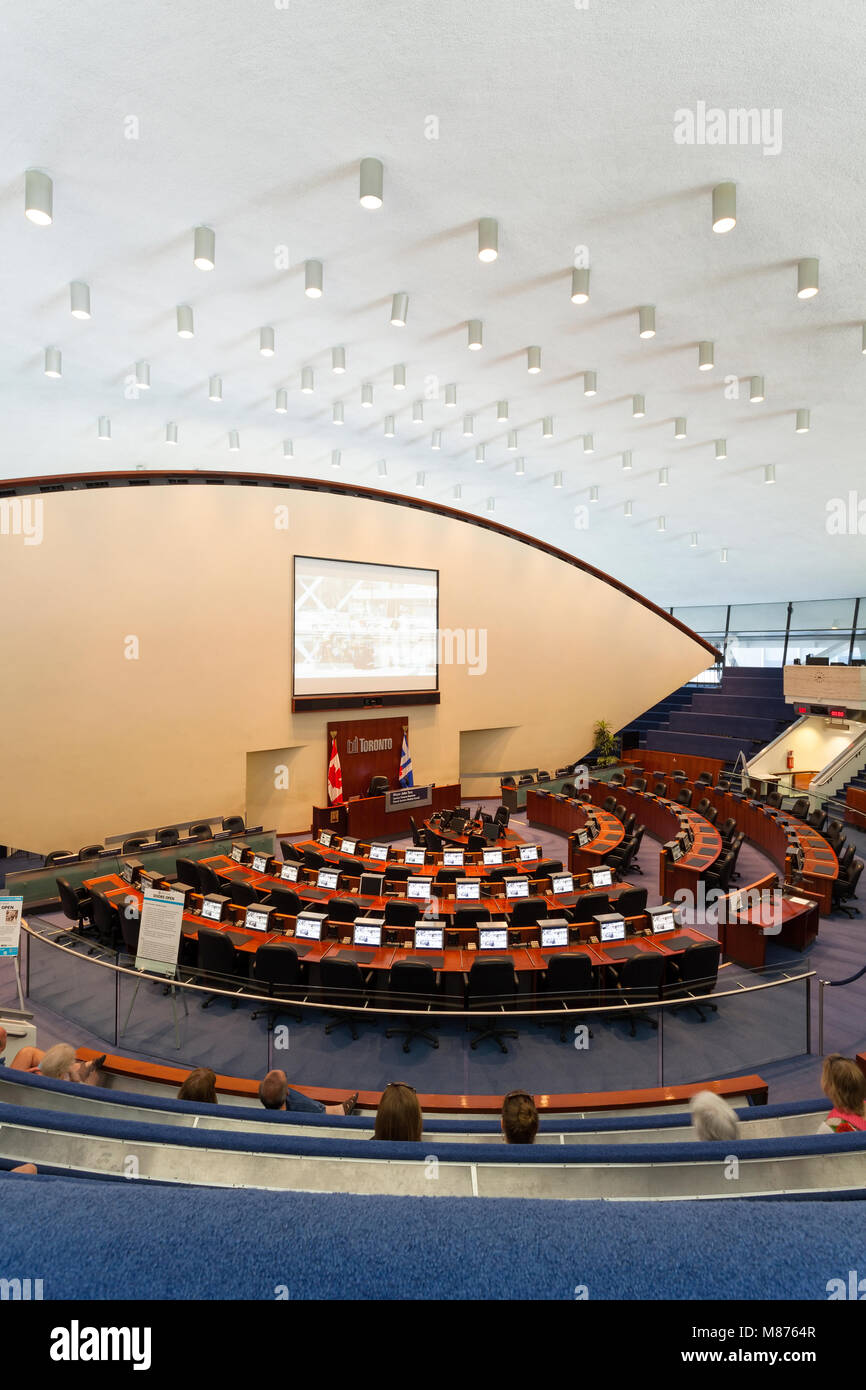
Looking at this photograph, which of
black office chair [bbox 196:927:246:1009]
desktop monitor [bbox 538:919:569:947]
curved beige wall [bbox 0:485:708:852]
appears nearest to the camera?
black office chair [bbox 196:927:246:1009]

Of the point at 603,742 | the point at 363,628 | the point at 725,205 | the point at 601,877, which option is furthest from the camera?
the point at 603,742

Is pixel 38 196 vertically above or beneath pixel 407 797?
above

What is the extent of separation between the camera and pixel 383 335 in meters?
7.11

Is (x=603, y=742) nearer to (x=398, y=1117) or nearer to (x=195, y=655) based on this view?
(x=195, y=655)

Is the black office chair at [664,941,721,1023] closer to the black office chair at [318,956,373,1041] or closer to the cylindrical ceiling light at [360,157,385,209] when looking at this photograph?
the black office chair at [318,956,373,1041]

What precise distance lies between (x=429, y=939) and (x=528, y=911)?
4.47ft

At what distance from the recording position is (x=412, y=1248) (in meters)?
0.81

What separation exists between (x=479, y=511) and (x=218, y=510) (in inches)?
234

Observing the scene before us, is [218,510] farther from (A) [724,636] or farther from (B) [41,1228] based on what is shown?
(A) [724,636]

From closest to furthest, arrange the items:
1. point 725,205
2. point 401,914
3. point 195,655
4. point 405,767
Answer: point 725,205 → point 401,914 → point 195,655 → point 405,767

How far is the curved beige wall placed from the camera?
11.5 meters

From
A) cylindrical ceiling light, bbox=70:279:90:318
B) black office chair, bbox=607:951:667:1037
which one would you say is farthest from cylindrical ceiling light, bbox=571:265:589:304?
black office chair, bbox=607:951:667:1037

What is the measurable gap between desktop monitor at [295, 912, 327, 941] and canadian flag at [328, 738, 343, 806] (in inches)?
300

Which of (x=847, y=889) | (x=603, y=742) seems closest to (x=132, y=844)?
(x=847, y=889)
